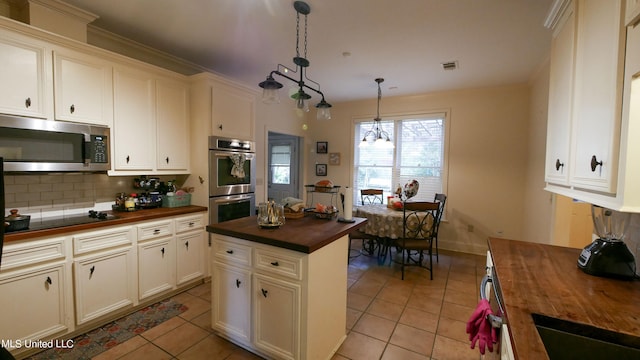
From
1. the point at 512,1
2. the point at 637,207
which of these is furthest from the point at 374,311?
the point at 512,1

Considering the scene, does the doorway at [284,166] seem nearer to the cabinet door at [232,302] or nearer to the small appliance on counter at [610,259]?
the cabinet door at [232,302]

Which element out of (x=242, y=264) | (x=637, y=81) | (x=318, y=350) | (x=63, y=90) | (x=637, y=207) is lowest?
(x=318, y=350)

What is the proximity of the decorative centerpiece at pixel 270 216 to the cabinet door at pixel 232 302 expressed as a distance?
0.37 m

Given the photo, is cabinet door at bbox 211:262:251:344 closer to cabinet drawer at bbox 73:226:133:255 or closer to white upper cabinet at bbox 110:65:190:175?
cabinet drawer at bbox 73:226:133:255

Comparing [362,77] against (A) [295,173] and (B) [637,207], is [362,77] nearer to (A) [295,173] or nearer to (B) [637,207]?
(A) [295,173]

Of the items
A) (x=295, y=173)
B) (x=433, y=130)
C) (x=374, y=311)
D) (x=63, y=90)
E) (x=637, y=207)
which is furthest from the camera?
(x=295, y=173)

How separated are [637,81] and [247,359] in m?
2.57

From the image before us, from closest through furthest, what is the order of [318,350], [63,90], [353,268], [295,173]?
[318,350], [63,90], [353,268], [295,173]

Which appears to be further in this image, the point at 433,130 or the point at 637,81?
the point at 433,130

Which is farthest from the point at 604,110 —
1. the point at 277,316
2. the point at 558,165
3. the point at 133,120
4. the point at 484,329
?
the point at 133,120

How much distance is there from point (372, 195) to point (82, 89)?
421cm

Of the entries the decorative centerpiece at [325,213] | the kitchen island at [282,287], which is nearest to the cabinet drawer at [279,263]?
the kitchen island at [282,287]

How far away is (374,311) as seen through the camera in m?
2.67

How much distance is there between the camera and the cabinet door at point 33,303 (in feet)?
6.09
